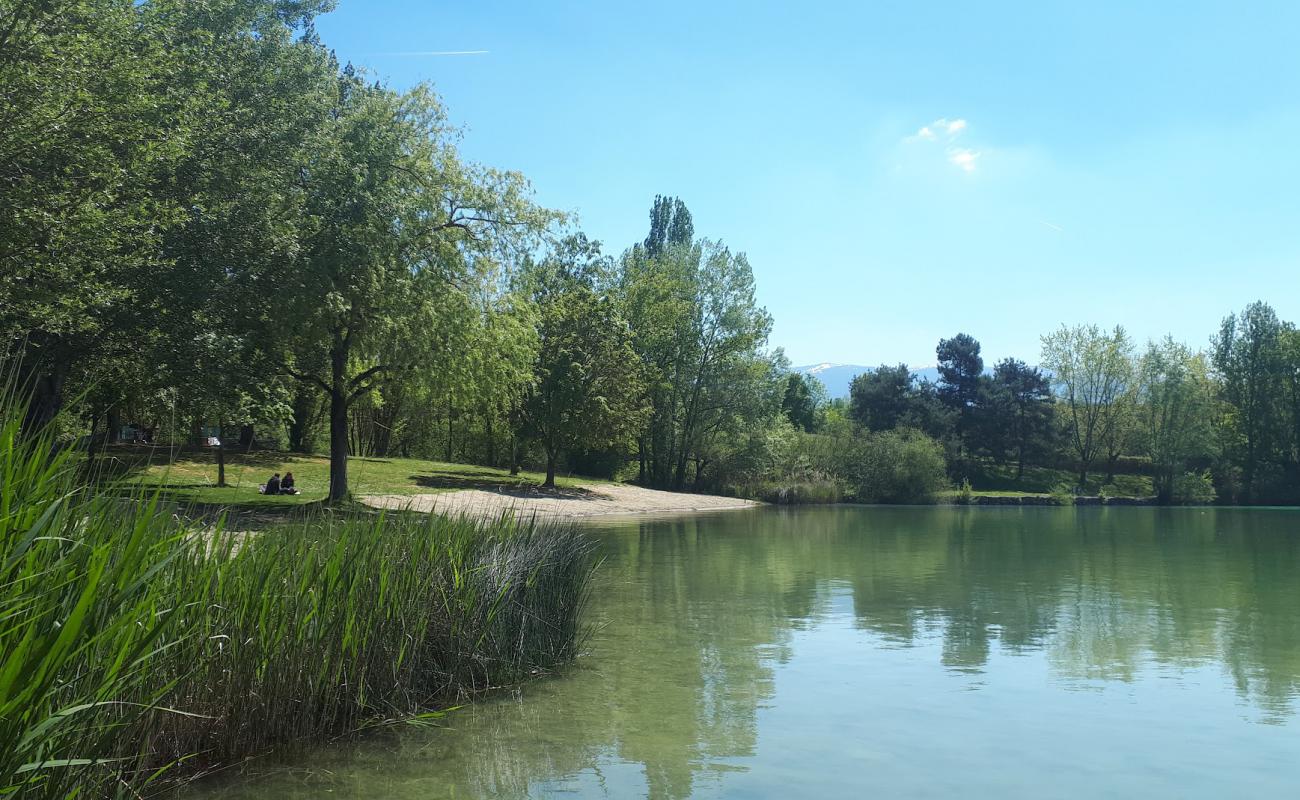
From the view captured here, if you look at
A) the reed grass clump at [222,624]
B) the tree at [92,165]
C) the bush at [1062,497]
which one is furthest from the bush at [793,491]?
the reed grass clump at [222,624]

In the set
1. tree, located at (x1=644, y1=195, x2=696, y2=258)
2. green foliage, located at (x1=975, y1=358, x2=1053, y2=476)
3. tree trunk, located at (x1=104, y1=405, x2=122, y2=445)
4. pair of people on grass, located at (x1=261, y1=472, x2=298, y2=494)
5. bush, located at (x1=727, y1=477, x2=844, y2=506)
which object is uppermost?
tree, located at (x1=644, y1=195, x2=696, y2=258)

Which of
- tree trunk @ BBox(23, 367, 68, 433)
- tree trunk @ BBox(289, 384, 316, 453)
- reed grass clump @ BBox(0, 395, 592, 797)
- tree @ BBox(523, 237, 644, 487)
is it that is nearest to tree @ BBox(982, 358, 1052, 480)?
tree @ BBox(523, 237, 644, 487)

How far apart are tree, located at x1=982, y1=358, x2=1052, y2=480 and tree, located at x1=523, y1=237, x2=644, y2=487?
120 ft

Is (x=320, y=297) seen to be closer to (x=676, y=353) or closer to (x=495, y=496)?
(x=495, y=496)

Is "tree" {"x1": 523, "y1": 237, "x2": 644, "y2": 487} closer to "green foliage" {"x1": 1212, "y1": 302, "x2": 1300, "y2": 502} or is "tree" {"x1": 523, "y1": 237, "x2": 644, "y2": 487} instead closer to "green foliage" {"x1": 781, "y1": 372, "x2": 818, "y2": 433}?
"green foliage" {"x1": 781, "y1": 372, "x2": 818, "y2": 433}

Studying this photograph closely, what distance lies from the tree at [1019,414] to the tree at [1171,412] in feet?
21.6

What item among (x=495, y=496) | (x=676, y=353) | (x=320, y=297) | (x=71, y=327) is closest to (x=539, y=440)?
(x=495, y=496)

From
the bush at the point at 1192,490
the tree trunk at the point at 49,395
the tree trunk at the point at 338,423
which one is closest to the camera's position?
the tree trunk at the point at 49,395

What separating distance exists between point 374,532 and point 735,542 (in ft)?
65.0

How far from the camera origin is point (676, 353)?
54.2 m

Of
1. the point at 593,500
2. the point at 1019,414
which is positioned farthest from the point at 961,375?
the point at 593,500

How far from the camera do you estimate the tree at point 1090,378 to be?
69.3 metres

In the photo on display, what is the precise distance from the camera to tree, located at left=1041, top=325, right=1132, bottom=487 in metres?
69.3

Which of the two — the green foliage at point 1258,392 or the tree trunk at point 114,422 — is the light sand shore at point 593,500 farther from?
the green foliage at point 1258,392
